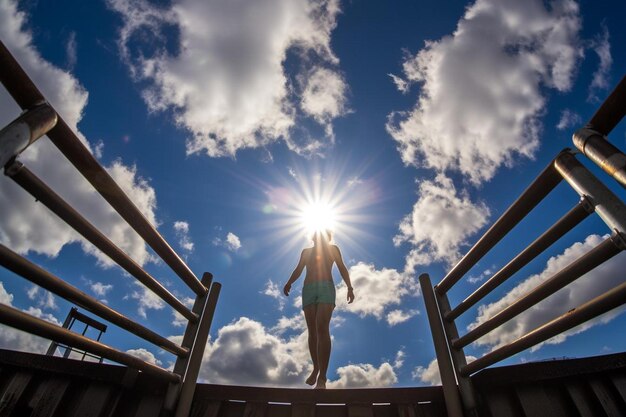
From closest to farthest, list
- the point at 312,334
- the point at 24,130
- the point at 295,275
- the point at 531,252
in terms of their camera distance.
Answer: the point at 24,130, the point at 531,252, the point at 312,334, the point at 295,275

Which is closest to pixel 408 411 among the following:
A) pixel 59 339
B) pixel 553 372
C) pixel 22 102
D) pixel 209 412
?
pixel 553 372

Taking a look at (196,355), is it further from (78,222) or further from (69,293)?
(78,222)

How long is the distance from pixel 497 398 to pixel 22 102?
3.46 meters

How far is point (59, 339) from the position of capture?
1683mm

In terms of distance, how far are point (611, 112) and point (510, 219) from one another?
96cm

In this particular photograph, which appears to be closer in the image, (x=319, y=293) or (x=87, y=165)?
(x=87, y=165)

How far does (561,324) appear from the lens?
1731 mm

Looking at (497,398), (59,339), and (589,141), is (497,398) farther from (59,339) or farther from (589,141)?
(59,339)

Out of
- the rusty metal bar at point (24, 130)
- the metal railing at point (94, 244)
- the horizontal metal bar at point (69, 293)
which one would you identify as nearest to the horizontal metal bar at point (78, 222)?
the metal railing at point (94, 244)

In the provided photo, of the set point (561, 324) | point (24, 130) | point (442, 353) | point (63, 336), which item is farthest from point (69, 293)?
point (442, 353)

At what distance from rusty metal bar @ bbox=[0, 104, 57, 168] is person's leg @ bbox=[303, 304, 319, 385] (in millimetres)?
3644

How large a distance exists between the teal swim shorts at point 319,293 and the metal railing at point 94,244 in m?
1.61

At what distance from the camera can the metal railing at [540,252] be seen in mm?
1391

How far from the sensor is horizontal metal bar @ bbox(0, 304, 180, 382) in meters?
1.41
